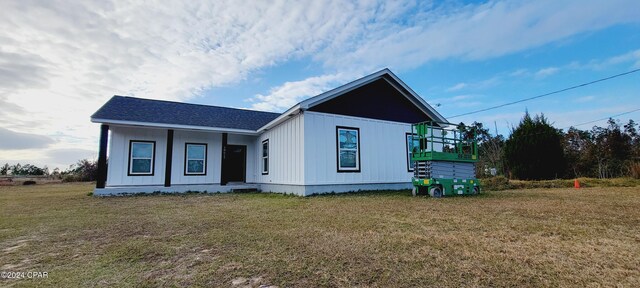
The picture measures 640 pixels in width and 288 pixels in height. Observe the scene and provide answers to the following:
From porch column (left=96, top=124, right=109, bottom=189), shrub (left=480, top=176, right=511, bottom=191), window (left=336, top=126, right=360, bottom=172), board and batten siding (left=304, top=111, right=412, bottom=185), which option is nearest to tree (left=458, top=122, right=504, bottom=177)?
shrub (left=480, top=176, right=511, bottom=191)

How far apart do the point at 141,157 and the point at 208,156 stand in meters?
2.58

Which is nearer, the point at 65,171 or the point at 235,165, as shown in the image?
the point at 235,165

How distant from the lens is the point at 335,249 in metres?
3.19

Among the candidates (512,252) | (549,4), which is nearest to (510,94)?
(549,4)

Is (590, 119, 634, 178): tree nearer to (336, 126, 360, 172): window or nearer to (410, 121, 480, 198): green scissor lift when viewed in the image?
(410, 121, 480, 198): green scissor lift

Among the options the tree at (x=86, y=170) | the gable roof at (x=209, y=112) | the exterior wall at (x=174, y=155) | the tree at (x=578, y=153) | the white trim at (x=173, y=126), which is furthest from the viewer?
the tree at (x=86, y=170)

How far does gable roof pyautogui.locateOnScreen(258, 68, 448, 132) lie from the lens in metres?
9.58

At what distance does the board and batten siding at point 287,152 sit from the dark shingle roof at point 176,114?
7.09 feet

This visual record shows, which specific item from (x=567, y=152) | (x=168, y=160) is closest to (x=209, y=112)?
(x=168, y=160)

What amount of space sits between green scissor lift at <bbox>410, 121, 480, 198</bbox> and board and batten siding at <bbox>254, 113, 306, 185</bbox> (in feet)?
12.2

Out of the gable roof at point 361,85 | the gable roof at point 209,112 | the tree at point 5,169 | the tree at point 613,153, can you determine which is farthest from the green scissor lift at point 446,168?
the tree at point 5,169

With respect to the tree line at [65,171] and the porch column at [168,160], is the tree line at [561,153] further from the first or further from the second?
the porch column at [168,160]

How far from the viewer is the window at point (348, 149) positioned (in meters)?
10.3

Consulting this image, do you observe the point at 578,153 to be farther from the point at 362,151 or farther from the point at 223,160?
the point at 223,160
